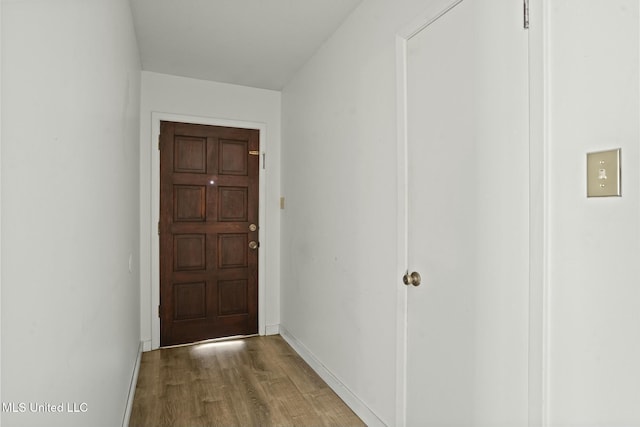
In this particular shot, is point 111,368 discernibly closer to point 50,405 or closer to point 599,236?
point 50,405

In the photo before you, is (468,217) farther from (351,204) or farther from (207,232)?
(207,232)

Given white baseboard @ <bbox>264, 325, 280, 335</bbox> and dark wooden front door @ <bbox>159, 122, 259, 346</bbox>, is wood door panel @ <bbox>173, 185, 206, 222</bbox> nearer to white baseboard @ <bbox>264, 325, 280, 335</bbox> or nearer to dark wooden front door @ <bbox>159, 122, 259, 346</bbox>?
dark wooden front door @ <bbox>159, 122, 259, 346</bbox>

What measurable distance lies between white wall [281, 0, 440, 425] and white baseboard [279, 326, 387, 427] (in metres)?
0.02

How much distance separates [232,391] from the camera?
250 cm

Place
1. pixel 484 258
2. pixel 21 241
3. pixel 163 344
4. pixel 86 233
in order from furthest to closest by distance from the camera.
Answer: pixel 163 344 → pixel 484 258 → pixel 86 233 → pixel 21 241

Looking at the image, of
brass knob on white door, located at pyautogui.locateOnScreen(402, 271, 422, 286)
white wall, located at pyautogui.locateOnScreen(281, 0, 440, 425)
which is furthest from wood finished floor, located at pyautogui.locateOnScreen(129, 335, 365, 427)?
brass knob on white door, located at pyautogui.locateOnScreen(402, 271, 422, 286)

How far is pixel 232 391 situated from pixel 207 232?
1521mm

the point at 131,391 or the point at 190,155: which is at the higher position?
the point at 190,155

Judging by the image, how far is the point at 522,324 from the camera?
1197 mm

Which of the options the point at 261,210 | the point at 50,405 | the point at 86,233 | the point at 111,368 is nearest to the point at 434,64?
the point at 86,233

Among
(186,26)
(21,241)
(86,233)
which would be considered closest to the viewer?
(21,241)

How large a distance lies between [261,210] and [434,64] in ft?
8.06

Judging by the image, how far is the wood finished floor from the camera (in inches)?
85.5

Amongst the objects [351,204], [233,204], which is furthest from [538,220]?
[233,204]
